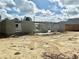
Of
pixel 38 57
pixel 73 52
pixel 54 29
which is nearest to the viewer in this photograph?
pixel 38 57

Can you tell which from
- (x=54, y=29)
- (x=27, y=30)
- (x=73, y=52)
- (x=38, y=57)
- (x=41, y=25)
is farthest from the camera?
(x=54, y=29)

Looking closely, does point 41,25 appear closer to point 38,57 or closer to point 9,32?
point 9,32

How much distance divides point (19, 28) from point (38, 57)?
635 inches

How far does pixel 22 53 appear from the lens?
13789mm

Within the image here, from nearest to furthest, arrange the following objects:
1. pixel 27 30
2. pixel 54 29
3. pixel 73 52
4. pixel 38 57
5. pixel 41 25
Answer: pixel 38 57, pixel 73 52, pixel 27 30, pixel 41 25, pixel 54 29

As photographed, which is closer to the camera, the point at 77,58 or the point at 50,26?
the point at 77,58

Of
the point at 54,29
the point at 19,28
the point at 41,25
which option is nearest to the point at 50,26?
the point at 54,29

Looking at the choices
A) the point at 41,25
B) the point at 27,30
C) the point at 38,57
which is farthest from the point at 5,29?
the point at 38,57

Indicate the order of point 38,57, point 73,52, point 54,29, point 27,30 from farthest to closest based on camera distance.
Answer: point 54,29
point 27,30
point 73,52
point 38,57

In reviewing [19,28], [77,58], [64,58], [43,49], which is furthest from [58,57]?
[19,28]

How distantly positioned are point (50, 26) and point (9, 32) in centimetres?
1067

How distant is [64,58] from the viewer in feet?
43.6

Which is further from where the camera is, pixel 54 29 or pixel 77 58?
pixel 54 29

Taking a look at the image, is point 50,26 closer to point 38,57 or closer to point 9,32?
point 9,32
